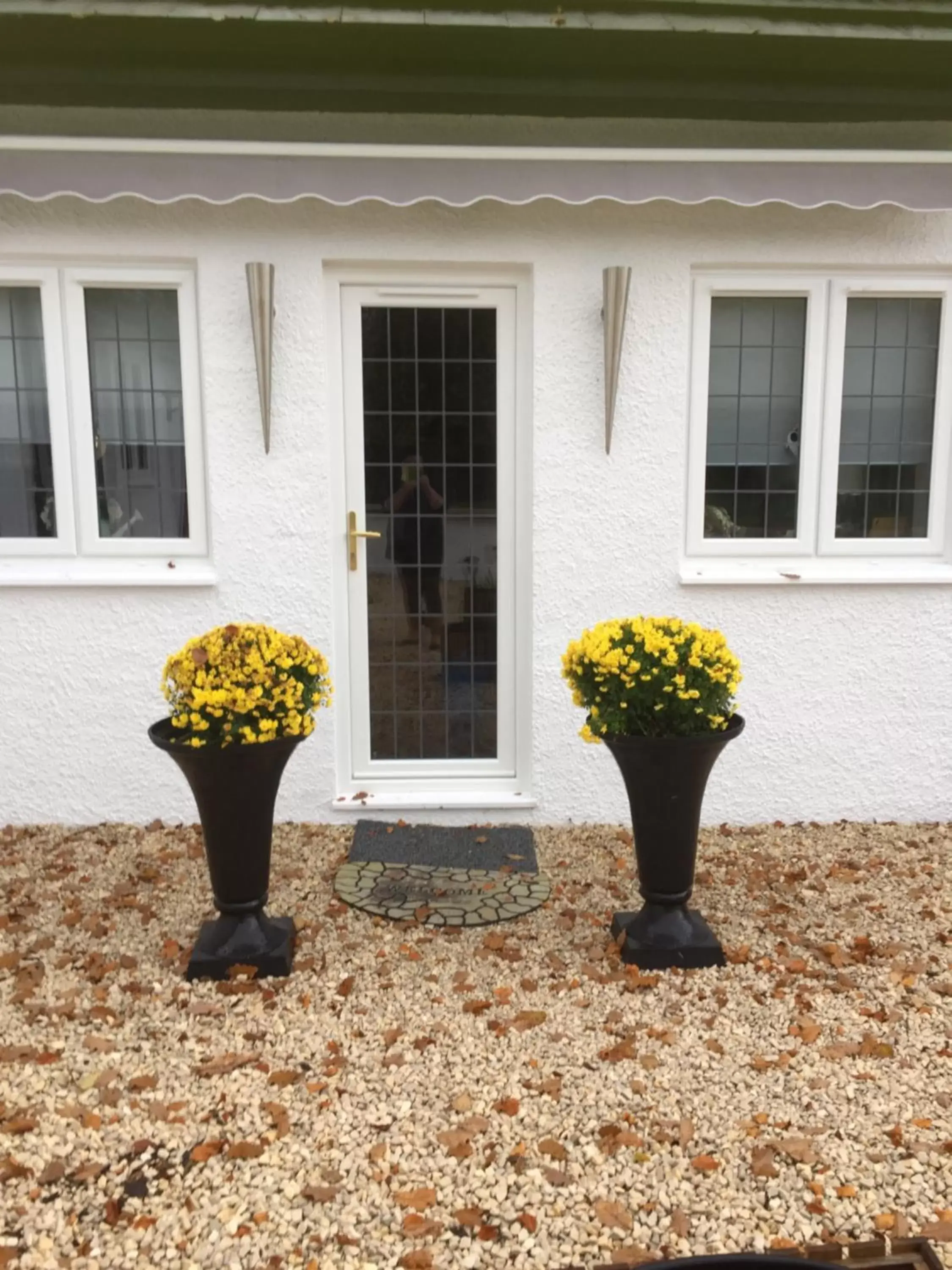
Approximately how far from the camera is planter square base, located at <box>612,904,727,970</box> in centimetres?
366

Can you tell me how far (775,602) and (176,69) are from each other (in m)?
3.99

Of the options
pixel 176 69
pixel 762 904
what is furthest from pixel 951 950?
pixel 176 69

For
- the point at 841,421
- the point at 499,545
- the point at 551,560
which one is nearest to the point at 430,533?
the point at 499,545

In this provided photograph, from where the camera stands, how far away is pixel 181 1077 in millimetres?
2990

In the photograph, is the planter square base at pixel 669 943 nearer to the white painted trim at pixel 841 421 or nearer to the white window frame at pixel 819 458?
the white window frame at pixel 819 458

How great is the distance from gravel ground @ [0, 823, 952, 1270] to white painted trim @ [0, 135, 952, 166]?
3.37 metres

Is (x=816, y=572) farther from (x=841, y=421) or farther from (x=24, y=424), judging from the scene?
(x=24, y=424)

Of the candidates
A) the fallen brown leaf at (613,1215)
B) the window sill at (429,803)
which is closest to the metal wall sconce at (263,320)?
the window sill at (429,803)

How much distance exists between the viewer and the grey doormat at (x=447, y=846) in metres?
4.69

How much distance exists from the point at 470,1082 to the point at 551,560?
273 cm

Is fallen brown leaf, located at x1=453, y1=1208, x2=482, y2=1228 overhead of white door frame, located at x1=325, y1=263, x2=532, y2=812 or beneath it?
beneath

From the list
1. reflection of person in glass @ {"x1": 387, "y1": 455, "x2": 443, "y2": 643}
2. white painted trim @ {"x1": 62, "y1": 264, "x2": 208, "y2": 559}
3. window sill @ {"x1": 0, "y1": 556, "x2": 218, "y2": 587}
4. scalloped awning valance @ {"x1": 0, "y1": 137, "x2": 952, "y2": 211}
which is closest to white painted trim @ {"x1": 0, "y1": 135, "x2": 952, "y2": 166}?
scalloped awning valance @ {"x1": 0, "y1": 137, "x2": 952, "y2": 211}

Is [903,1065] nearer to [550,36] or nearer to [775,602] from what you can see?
[775,602]

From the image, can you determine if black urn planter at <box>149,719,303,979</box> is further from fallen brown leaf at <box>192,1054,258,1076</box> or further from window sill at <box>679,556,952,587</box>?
window sill at <box>679,556,952,587</box>
